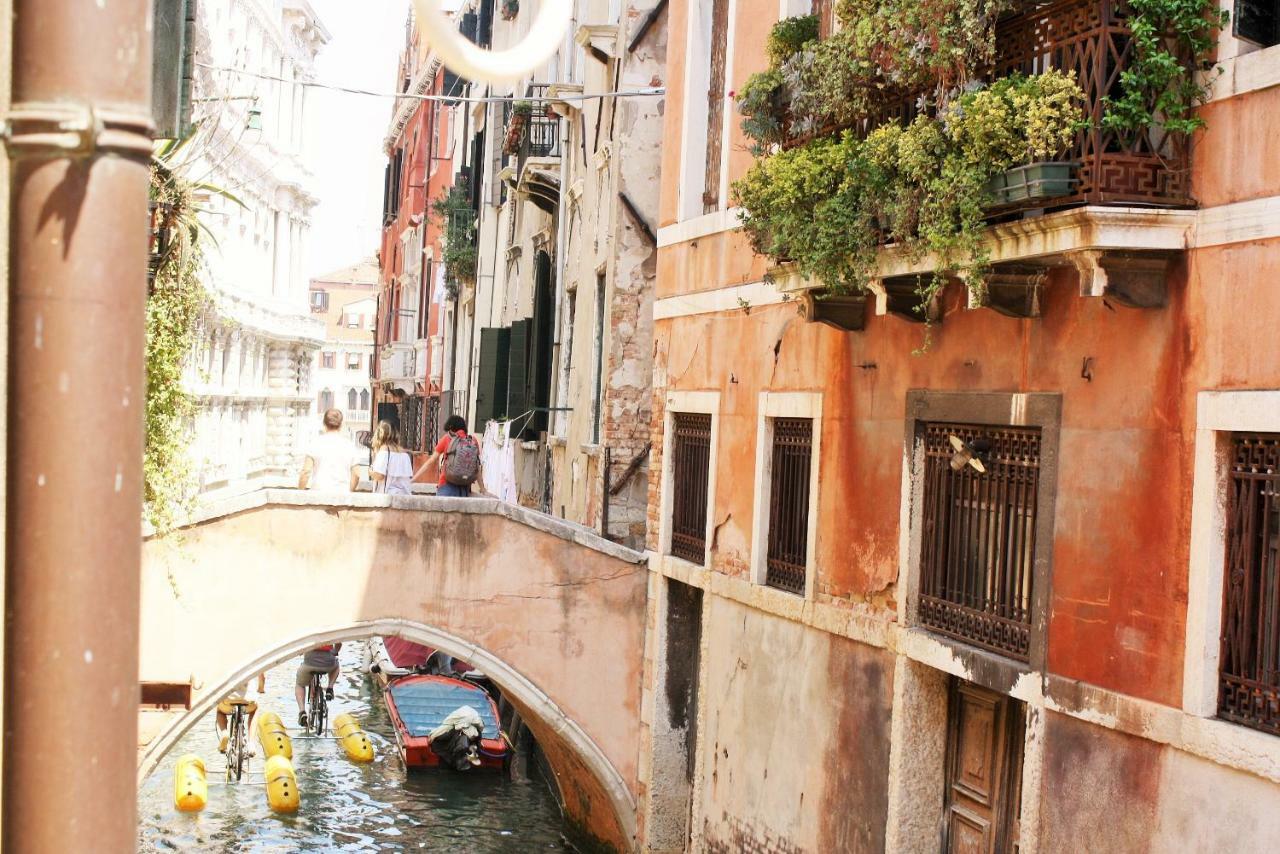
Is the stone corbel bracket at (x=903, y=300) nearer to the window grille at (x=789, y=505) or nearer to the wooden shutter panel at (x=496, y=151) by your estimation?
the window grille at (x=789, y=505)

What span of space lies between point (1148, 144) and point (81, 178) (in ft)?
16.1

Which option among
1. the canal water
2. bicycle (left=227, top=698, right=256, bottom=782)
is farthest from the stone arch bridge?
bicycle (left=227, top=698, right=256, bottom=782)

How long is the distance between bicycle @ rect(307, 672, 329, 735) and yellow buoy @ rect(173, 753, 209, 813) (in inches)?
125

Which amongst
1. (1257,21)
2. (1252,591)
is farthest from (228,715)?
(1257,21)

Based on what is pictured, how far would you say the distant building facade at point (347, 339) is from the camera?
7888 cm

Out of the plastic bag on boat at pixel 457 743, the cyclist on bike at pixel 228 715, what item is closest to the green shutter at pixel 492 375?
the plastic bag on boat at pixel 457 743

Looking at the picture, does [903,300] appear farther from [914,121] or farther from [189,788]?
[189,788]

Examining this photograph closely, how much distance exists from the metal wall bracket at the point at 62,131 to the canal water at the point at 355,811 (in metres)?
13.5

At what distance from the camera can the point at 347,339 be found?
7962 cm

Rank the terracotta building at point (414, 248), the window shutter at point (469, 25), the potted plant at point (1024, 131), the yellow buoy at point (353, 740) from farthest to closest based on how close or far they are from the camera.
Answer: the terracotta building at point (414, 248) → the window shutter at point (469, 25) → the yellow buoy at point (353, 740) → the potted plant at point (1024, 131)

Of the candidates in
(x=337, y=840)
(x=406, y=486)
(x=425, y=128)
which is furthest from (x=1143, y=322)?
(x=425, y=128)

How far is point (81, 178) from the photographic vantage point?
1694 mm

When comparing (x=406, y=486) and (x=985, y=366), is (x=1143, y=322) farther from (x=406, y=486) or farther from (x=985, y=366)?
(x=406, y=486)

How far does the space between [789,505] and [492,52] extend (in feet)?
26.3
